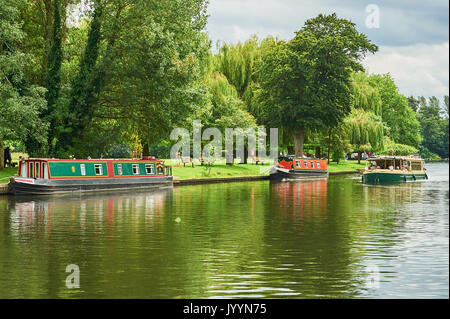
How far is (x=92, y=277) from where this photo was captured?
13023 mm

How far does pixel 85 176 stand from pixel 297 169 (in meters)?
26.7

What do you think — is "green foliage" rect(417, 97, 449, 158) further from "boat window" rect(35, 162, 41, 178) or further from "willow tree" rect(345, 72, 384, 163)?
"boat window" rect(35, 162, 41, 178)

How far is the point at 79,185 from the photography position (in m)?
38.8

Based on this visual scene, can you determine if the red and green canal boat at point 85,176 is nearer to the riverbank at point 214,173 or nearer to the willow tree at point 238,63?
the riverbank at point 214,173

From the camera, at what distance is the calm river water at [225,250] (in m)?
12.1

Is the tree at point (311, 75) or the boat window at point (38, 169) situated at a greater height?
the tree at point (311, 75)

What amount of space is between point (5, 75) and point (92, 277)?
27170 millimetres

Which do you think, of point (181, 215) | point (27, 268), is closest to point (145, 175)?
point (181, 215)

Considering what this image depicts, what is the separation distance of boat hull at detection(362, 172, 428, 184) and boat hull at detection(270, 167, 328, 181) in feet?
26.0

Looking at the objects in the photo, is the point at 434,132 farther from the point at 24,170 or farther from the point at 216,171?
the point at 24,170

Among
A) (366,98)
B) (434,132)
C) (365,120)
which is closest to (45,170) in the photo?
(365,120)

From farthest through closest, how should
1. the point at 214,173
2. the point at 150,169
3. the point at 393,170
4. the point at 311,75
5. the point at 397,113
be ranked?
1. the point at 397,113
2. the point at 311,75
3. the point at 393,170
4. the point at 214,173
5. the point at 150,169

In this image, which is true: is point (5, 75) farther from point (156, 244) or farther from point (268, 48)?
point (268, 48)

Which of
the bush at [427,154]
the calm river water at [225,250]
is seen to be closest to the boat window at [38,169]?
the calm river water at [225,250]
